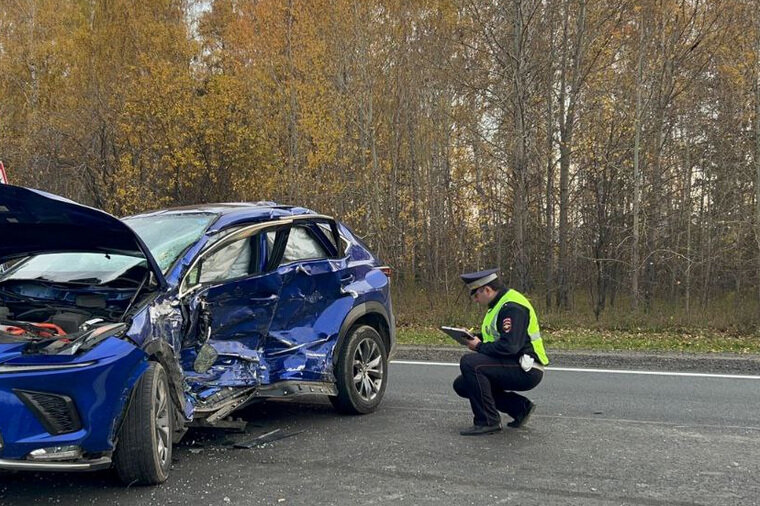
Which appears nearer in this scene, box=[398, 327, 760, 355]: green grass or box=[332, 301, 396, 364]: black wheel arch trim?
box=[332, 301, 396, 364]: black wheel arch trim

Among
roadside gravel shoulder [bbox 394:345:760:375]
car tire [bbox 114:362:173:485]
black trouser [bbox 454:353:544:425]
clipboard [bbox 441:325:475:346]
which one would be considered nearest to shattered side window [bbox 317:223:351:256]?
clipboard [bbox 441:325:475:346]

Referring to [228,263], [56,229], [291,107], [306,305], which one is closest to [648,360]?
[306,305]

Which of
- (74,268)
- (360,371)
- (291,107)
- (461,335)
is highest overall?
(291,107)

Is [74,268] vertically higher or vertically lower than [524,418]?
higher

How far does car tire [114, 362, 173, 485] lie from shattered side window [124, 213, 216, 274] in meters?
0.90

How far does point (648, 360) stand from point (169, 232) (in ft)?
24.2

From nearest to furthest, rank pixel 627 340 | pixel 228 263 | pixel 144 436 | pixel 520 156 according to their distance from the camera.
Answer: pixel 144 436, pixel 228 263, pixel 627 340, pixel 520 156

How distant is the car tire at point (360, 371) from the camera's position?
6078mm

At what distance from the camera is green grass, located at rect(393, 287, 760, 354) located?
37.9ft

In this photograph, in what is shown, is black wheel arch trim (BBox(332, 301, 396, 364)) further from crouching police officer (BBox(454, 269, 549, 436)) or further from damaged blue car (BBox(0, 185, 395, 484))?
crouching police officer (BBox(454, 269, 549, 436))

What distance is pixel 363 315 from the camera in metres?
6.43

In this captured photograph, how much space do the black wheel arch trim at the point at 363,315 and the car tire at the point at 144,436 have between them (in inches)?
80.2

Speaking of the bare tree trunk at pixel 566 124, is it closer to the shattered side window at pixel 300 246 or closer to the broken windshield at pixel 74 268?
the shattered side window at pixel 300 246

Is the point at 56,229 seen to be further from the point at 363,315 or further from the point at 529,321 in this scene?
the point at 529,321
